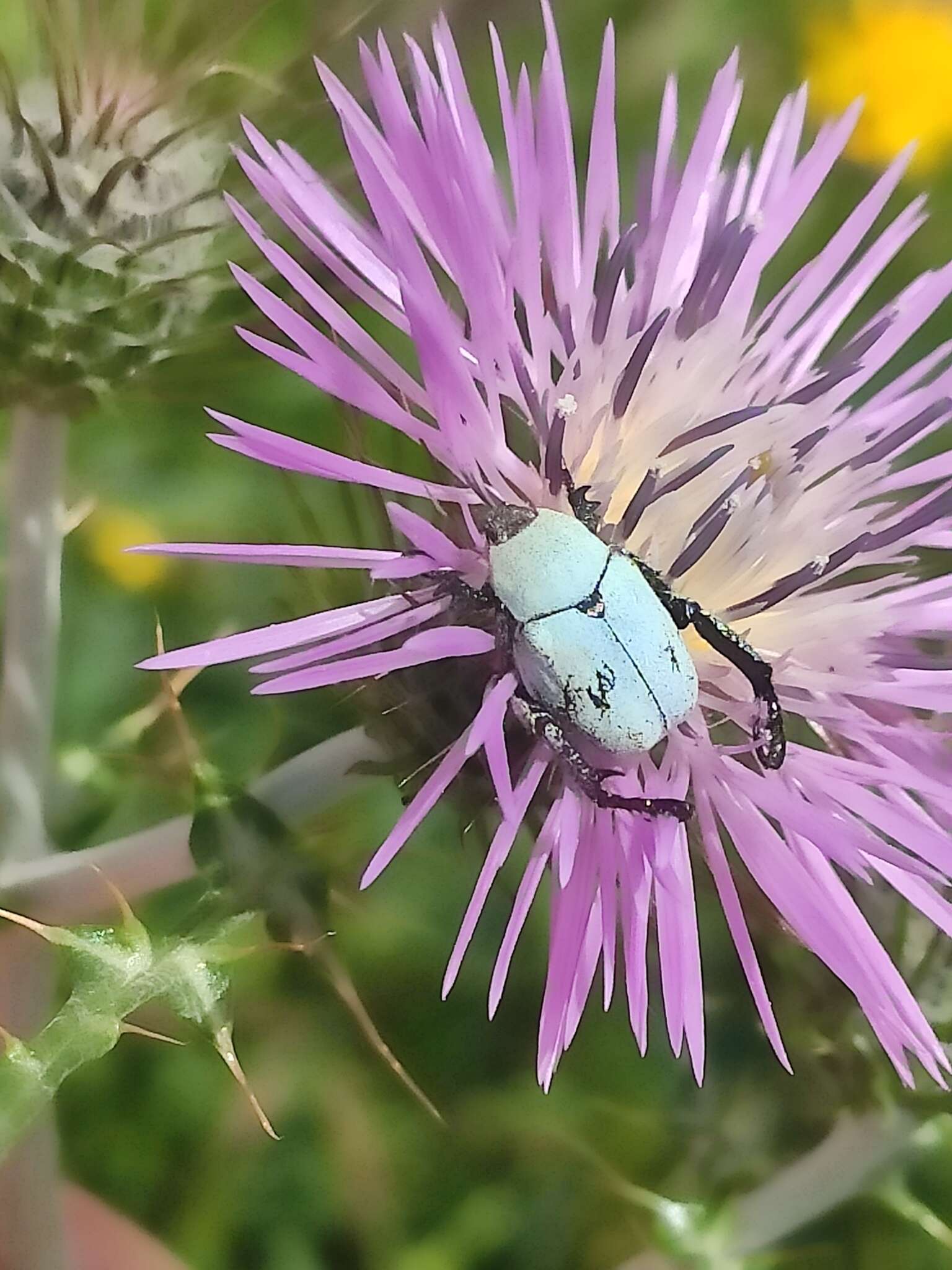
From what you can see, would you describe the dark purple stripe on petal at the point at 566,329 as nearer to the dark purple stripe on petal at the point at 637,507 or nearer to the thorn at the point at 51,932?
A: the dark purple stripe on petal at the point at 637,507

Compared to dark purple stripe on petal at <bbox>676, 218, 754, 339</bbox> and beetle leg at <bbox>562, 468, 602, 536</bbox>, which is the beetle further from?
dark purple stripe on petal at <bbox>676, 218, 754, 339</bbox>

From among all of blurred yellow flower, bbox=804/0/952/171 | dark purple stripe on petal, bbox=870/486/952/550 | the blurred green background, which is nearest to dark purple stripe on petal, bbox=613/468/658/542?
dark purple stripe on petal, bbox=870/486/952/550

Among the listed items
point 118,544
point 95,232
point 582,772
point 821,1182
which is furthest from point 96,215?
point 821,1182

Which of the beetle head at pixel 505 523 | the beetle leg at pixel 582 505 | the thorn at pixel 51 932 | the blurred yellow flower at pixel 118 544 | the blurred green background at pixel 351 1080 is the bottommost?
the blurred green background at pixel 351 1080

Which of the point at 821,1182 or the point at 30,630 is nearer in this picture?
the point at 30,630

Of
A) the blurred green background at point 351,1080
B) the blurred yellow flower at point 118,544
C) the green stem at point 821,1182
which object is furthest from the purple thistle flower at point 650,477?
the blurred yellow flower at point 118,544

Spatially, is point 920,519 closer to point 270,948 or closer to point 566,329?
point 566,329

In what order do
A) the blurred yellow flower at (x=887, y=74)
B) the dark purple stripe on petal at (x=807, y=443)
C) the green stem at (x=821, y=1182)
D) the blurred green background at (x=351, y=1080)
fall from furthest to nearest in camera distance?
1. the blurred yellow flower at (x=887, y=74)
2. the blurred green background at (x=351, y=1080)
3. the green stem at (x=821, y=1182)
4. the dark purple stripe on petal at (x=807, y=443)
